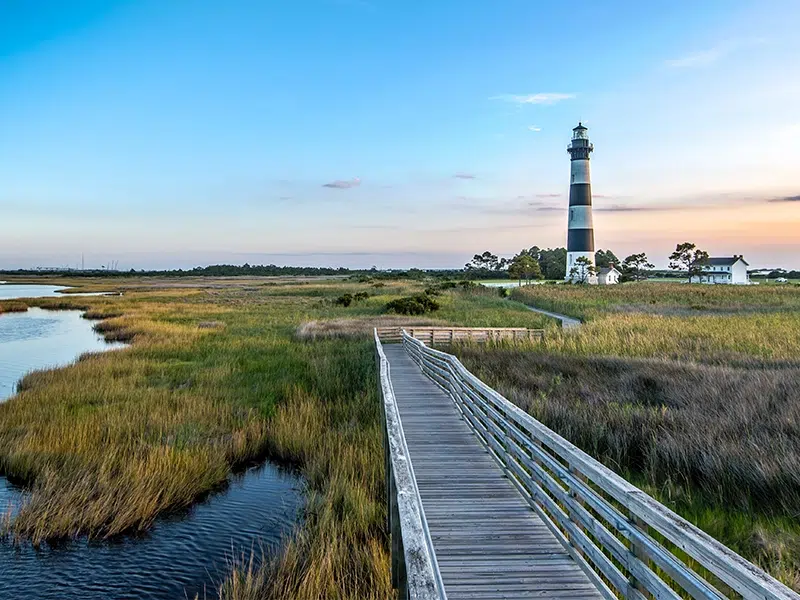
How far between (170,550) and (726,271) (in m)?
108

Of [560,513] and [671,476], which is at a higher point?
[560,513]

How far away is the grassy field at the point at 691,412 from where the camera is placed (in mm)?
6691

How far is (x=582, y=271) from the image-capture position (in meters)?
76.4

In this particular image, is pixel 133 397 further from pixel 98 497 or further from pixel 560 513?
pixel 560 513

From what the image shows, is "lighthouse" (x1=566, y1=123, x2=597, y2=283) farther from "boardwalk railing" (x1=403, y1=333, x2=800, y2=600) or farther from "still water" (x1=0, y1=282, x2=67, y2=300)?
"boardwalk railing" (x1=403, y1=333, x2=800, y2=600)

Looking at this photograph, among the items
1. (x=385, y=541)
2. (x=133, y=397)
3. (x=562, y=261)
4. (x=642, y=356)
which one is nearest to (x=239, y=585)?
(x=385, y=541)

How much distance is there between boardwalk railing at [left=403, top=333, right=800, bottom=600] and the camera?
8.88 feet

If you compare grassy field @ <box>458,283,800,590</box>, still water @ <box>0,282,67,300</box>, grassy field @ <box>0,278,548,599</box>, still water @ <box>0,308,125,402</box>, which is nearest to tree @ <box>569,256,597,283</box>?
grassy field @ <box>458,283,800,590</box>

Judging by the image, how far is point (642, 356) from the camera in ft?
59.9

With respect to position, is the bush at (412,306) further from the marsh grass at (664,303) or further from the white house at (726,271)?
the white house at (726,271)

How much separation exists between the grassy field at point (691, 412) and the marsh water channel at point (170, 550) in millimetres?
5168

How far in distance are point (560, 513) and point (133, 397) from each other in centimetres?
1270

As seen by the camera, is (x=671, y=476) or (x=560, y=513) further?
(x=671, y=476)

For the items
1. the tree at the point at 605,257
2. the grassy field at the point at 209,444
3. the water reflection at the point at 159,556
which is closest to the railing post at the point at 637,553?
the grassy field at the point at 209,444
